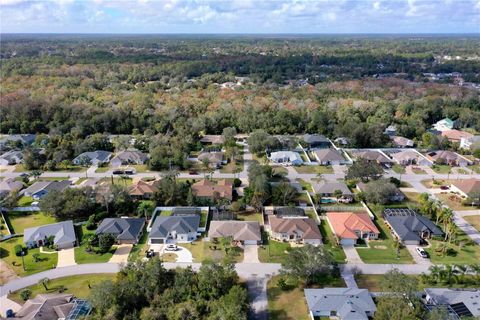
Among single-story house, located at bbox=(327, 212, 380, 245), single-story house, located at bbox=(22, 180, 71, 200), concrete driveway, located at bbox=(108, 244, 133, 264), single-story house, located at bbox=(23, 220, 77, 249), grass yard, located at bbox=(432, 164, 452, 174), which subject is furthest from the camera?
grass yard, located at bbox=(432, 164, 452, 174)

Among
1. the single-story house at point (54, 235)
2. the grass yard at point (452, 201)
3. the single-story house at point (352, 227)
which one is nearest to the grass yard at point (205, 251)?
the single-story house at point (352, 227)

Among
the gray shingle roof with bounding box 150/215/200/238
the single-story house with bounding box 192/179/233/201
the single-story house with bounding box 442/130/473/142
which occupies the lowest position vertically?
the gray shingle roof with bounding box 150/215/200/238

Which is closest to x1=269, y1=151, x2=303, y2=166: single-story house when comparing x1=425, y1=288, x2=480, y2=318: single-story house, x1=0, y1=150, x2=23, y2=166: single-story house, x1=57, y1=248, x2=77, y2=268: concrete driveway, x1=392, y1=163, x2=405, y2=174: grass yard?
x1=392, y1=163, x2=405, y2=174: grass yard

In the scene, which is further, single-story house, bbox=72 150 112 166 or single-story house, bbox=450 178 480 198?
single-story house, bbox=72 150 112 166

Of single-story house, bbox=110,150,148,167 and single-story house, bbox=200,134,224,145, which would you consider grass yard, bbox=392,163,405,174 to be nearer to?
single-story house, bbox=200,134,224,145

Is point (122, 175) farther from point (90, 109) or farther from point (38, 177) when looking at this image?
point (90, 109)

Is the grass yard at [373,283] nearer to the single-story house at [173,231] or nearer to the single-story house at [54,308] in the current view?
the single-story house at [173,231]
